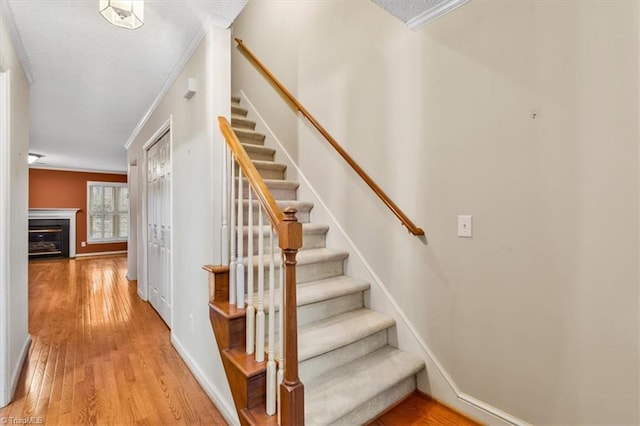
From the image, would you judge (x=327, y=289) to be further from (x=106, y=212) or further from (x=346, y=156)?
(x=106, y=212)

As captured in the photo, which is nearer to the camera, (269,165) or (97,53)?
(97,53)

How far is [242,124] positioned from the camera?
364cm

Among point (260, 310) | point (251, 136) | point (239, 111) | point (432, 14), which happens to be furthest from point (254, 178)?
point (239, 111)

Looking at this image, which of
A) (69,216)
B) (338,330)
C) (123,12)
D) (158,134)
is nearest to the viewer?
(123,12)

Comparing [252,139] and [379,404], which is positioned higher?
[252,139]

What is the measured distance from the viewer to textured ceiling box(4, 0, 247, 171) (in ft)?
5.99

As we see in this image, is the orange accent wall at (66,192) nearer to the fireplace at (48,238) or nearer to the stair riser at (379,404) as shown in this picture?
the fireplace at (48,238)

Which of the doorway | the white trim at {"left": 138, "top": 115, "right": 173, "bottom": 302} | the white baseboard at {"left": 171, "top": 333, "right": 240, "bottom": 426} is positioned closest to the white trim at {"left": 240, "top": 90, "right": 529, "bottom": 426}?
the white baseboard at {"left": 171, "top": 333, "right": 240, "bottom": 426}

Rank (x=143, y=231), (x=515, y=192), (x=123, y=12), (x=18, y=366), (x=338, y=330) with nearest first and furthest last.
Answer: (x=515, y=192) < (x=123, y=12) < (x=338, y=330) < (x=18, y=366) < (x=143, y=231)

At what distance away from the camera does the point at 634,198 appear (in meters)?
1.18

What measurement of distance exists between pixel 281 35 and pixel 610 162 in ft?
10.4

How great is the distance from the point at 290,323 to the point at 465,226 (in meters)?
1.09

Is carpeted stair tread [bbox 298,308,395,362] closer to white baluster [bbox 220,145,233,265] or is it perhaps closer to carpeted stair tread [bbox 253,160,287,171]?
white baluster [bbox 220,145,233,265]

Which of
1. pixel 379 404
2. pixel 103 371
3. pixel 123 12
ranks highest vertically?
pixel 123 12
